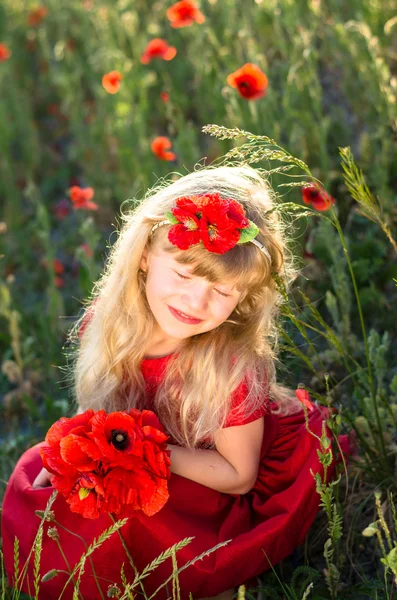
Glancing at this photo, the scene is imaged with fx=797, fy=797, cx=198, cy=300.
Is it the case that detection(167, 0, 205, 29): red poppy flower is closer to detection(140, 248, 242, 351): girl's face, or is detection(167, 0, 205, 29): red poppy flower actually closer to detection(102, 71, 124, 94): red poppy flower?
detection(102, 71, 124, 94): red poppy flower

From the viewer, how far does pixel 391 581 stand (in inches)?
74.2

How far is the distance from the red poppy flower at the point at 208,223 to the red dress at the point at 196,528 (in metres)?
0.41

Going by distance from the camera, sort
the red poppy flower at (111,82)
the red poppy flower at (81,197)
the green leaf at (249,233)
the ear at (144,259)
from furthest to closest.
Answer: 1. the red poppy flower at (111,82)
2. the red poppy flower at (81,197)
3. the ear at (144,259)
4. the green leaf at (249,233)

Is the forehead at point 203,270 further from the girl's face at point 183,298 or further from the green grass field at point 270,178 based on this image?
the green grass field at point 270,178

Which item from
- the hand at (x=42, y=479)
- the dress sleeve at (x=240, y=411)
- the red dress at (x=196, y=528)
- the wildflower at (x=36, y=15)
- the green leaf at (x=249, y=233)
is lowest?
the red dress at (x=196, y=528)

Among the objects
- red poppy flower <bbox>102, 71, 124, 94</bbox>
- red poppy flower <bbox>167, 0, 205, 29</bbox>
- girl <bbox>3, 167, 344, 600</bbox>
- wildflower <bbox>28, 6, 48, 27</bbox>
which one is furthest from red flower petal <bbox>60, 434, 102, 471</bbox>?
wildflower <bbox>28, 6, 48, 27</bbox>

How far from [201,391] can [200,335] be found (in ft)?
0.49

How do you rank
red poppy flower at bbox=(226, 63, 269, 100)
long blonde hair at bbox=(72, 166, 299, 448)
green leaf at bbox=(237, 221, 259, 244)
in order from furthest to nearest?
red poppy flower at bbox=(226, 63, 269, 100)
long blonde hair at bbox=(72, 166, 299, 448)
green leaf at bbox=(237, 221, 259, 244)

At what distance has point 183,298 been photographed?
1812 millimetres

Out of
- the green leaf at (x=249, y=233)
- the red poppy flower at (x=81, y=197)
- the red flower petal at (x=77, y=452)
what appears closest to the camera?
the red flower petal at (x=77, y=452)

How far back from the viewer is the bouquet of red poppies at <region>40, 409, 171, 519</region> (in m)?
1.61

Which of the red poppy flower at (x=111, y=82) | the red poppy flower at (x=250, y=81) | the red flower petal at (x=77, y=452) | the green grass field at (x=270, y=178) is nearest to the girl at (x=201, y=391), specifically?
the green grass field at (x=270, y=178)

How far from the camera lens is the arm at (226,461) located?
6.23 ft

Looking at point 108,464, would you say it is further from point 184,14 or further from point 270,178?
point 184,14
